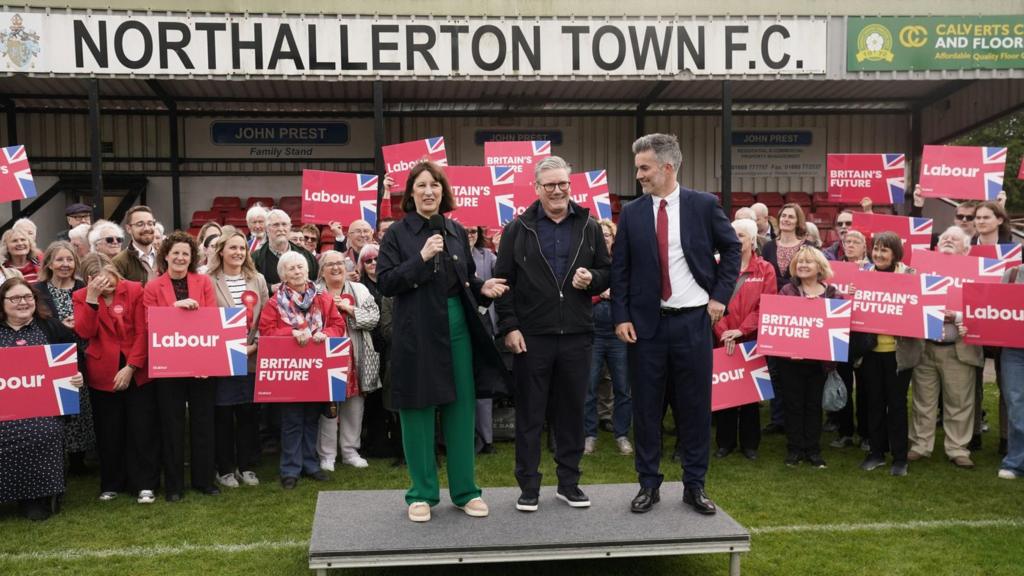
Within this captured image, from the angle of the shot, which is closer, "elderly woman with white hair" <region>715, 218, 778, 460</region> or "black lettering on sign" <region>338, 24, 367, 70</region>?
"elderly woman with white hair" <region>715, 218, 778, 460</region>

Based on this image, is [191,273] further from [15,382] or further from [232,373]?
[15,382]

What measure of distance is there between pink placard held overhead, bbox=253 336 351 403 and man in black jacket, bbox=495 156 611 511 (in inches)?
86.9

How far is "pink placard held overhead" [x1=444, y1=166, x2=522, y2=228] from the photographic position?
8.52 meters

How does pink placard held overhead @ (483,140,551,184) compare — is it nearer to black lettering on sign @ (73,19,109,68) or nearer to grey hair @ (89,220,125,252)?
grey hair @ (89,220,125,252)

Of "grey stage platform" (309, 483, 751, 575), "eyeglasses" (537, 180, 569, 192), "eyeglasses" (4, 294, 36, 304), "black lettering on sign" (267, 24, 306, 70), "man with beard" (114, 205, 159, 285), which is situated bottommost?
"grey stage platform" (309, 483, 751, 575)

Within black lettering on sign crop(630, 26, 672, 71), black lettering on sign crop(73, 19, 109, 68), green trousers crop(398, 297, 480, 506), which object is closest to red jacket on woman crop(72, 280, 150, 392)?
green trousers crop(398, 297, 480, 506)

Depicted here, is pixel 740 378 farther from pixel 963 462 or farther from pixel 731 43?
pixel 731 43

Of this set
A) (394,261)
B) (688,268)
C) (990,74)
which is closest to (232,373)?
(394,261)

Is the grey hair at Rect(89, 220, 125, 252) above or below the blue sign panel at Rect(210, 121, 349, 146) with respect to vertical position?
below

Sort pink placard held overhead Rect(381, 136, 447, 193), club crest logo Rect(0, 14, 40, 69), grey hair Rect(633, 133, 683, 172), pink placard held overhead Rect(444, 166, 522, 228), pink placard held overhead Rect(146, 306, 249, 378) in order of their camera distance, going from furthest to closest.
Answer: club crest logo Rect(0, 14, 40, 69)
pink placard held overhead Rect(381, 136, 447, 193)
pink placard held overhead Rect(444, 166, 522, 228)
pink placard held overhead Rect(146, 306, 249, 378)
grey hair Rect(633, 133, 683, 172)

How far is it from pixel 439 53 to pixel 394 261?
714 cm

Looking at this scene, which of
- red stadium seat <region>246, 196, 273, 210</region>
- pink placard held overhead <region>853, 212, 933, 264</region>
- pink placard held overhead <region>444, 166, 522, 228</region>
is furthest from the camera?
red stadium seat <region>246, 196, 273, 210</region>

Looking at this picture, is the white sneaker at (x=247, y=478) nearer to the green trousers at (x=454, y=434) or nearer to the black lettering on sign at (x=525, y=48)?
the green trousers at (x=454, y=434)

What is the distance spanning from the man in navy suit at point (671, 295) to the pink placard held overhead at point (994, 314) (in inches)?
115
